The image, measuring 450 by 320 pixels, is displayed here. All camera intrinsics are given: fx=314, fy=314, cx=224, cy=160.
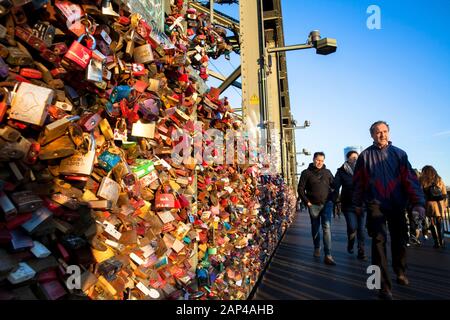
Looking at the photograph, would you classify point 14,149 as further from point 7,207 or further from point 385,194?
point 385,194

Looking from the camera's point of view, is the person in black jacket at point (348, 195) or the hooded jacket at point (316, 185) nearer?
the hooded jacket at point (316, 185)

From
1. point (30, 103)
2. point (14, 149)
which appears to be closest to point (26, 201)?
point (14, 149)

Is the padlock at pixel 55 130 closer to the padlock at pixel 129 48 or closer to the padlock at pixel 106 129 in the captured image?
the padlock at pixel 106 129

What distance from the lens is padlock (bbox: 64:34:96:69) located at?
3.67ft

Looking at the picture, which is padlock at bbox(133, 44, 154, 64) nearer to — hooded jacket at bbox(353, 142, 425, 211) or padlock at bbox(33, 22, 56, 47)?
padlock at bbox(33, 22, 56, 47)

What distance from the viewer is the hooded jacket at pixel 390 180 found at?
3482 millimetres

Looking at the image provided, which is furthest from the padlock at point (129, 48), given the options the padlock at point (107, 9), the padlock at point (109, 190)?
the padlock at point (109, 190)

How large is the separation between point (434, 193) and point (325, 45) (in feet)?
14.4

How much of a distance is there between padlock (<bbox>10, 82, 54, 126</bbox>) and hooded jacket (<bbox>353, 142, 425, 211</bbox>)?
350 centimetres

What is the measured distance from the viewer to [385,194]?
3549 millimetres

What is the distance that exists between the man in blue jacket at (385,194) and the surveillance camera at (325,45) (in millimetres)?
5068
